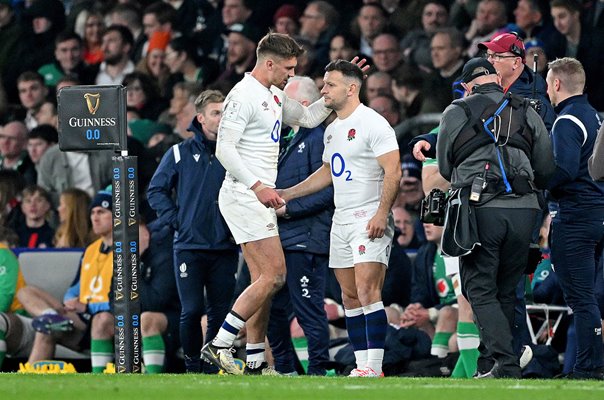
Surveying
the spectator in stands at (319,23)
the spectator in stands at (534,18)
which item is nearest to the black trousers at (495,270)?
the spectator in stands at (534,18)

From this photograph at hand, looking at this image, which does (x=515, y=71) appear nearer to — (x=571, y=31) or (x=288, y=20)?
(x=571, y=31)

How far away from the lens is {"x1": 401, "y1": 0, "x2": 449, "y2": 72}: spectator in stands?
634 inches

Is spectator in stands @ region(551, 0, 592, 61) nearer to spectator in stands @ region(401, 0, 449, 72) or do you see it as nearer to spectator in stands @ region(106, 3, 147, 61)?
spectator in stands @ region(401, 0, 449, 72)

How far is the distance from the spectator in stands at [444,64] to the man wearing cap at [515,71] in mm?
4207

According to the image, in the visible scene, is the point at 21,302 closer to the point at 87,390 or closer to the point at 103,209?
the point at 103,209

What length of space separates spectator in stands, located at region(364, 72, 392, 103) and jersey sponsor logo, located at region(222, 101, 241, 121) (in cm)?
489

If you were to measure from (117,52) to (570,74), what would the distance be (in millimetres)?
8488

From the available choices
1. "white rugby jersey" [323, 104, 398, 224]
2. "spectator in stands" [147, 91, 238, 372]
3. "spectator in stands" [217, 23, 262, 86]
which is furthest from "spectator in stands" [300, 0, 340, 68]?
"white rugby jersey" [323, 104, 398, 224]

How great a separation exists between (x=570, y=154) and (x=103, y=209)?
199 inches

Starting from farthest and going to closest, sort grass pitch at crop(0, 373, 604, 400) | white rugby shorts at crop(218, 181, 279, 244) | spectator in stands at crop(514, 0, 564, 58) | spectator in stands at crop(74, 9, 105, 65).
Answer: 1. spectator in stands at crop(74, 9, 105, 65)
2. spectator in stands at crop(514, 0, 564, 58)
3. white rugby shorts at crop(218, 181, 279, 244)
4. grass pitch at crop(0, 373, 604, 400)

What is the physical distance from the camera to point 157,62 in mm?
18391

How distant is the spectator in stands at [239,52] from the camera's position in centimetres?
1731

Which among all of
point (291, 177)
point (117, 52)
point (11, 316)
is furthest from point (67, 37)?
point (291, 177)

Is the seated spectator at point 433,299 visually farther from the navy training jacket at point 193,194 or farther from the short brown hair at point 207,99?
the short brown hair at point 207,99
